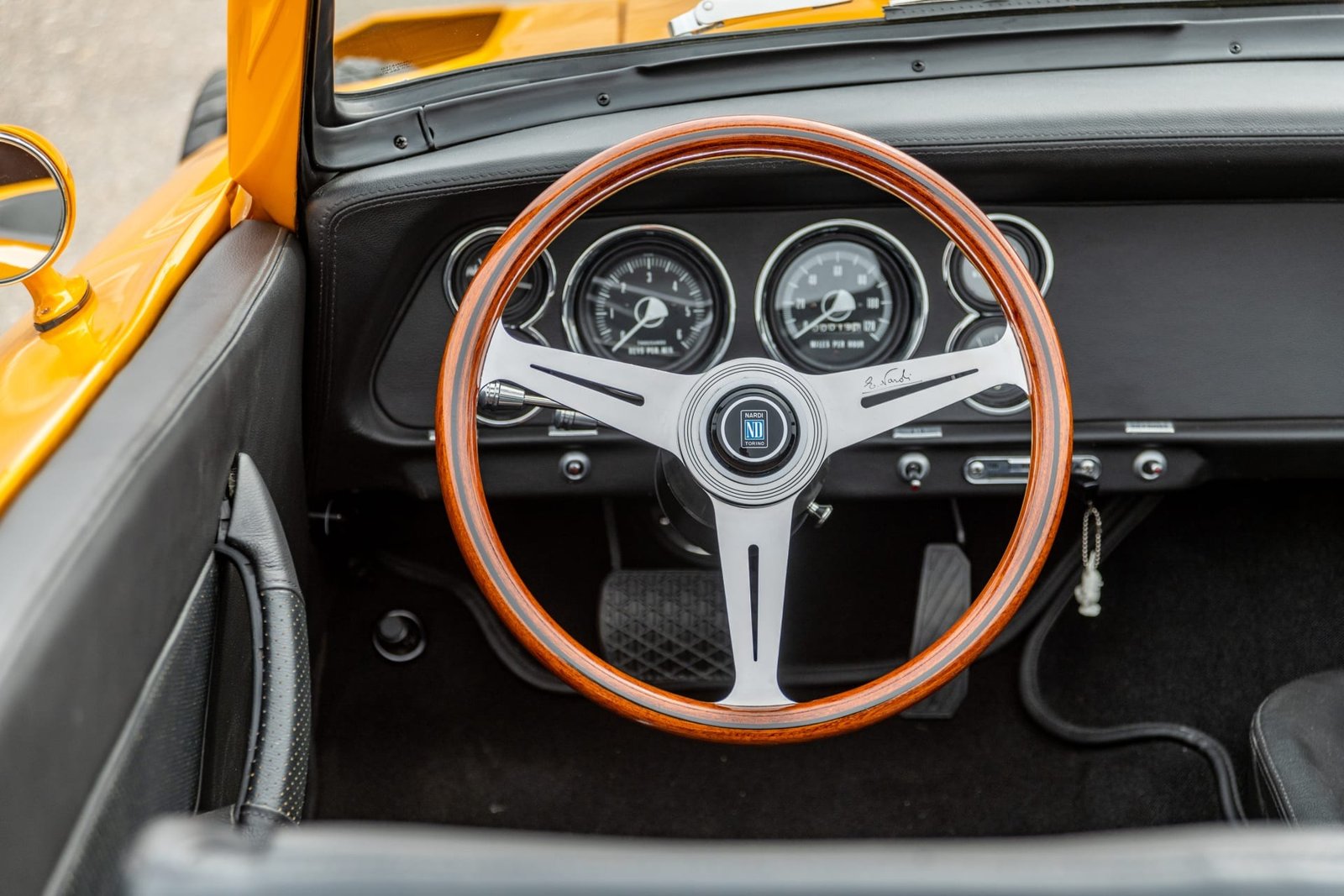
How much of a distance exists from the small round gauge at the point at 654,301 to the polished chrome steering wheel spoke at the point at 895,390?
14.8 inches

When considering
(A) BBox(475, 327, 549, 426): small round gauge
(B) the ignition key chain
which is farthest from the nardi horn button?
(B) the ignition key chain

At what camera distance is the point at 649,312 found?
159cm

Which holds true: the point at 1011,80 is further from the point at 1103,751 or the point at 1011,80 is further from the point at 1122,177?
the point at 1103,751

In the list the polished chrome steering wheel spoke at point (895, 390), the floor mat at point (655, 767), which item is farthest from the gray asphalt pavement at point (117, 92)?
the polished chrome steering wheel spoke at point (895, 390)

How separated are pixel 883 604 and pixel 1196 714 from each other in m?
0.58

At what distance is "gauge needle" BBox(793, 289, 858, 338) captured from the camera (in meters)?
1.59

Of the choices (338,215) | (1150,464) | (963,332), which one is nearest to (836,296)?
(963,332)

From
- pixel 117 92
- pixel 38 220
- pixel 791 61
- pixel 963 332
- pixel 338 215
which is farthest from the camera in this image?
pixel 117 92

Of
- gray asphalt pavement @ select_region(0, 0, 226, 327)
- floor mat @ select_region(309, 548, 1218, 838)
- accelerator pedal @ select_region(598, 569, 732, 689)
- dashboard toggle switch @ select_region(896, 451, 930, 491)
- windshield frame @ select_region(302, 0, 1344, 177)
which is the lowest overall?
floor mat @ select_region(309, 548, 1218, 838)

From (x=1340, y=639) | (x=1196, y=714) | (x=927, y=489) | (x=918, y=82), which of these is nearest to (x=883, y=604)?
(x=927, y=489)

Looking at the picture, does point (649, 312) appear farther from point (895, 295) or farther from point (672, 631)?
point (672, 631)

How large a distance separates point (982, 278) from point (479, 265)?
0.72 metres

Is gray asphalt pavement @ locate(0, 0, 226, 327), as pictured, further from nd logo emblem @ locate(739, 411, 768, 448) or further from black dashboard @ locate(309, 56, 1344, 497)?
nd logo emblem @ locate(739, 411, 768, 448)

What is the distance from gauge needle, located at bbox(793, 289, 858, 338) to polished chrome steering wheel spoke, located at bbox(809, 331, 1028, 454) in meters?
0.37
